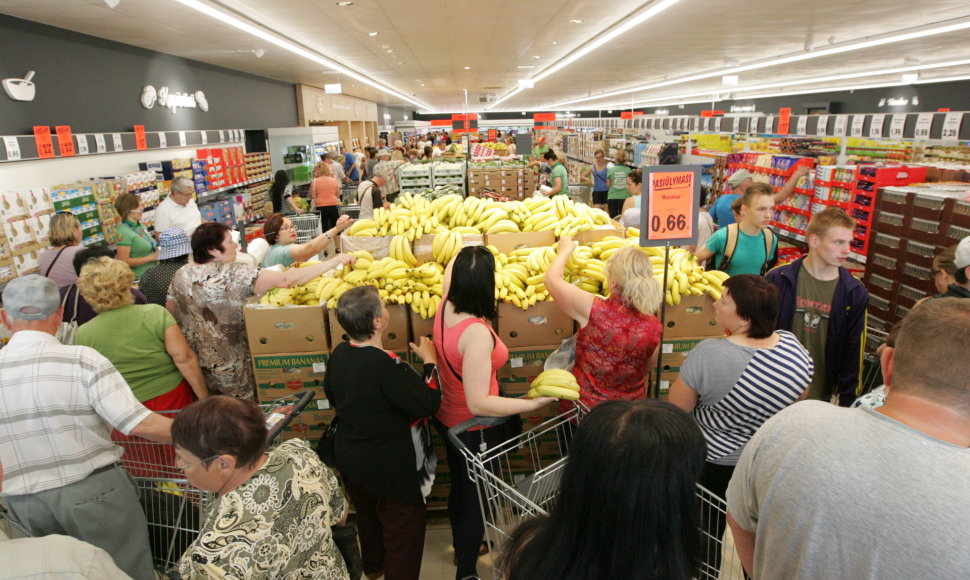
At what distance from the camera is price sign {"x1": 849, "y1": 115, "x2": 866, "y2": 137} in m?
9.84

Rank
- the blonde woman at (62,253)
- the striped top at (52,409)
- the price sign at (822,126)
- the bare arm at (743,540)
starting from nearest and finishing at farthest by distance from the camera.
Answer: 1. the bare arm at (743,540)
2. the striped top at (52,409)
3. the blonde woman at (62,253)
4. the price sign at (822,126)

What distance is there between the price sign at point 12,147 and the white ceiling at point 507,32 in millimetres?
1306

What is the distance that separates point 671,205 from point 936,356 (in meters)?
1.76

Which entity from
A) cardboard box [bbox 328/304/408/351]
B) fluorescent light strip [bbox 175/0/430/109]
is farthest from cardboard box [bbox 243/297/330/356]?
fluorescent light strip [bbox 175/0/430/109]

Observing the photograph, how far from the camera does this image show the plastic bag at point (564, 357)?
3.18m

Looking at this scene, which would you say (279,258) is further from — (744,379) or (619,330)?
(744,379)

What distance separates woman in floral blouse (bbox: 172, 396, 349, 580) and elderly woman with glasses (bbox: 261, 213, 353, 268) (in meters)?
2.69

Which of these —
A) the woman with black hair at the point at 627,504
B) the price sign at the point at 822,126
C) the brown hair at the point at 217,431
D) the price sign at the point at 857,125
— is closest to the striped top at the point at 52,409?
the brown hair at the point at 217,431

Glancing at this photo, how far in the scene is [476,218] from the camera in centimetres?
444

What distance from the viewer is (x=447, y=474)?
11.6 ft

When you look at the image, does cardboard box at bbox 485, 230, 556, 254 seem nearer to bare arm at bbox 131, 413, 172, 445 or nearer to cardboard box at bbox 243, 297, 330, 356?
cardboard box at bbox 243, 297, 330, 356

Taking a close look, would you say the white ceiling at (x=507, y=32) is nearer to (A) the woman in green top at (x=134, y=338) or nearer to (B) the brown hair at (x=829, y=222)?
(A) the woman in green top at (x=134, y=338)

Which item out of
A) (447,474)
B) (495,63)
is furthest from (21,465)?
(495,63)

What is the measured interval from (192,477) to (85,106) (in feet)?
25.1
